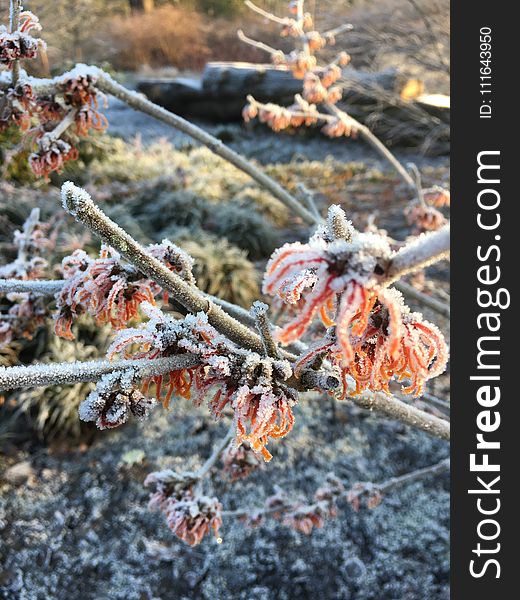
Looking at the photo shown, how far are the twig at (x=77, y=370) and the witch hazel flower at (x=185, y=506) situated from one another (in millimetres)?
855

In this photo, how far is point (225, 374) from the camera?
2.80 ft

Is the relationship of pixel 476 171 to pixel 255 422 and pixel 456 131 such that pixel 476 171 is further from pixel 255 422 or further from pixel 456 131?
pixel 255 422

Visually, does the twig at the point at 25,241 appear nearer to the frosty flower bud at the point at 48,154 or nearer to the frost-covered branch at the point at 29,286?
the frosty flower bud at the point at 48,154

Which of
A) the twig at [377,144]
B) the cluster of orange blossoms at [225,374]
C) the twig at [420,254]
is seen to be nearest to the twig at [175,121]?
the twig at [377,144]

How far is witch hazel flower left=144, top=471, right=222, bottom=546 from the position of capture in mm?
1527

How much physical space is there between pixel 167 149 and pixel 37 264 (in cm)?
753

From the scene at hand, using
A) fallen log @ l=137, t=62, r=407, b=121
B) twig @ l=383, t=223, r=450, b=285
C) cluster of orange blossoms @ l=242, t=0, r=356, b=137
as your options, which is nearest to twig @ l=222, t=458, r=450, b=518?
twig @ l=383, t=223, r=450, b=285

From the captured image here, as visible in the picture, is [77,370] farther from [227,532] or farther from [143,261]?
[227,532]

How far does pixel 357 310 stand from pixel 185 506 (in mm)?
1131

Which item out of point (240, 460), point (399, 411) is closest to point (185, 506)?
point (240, 460)

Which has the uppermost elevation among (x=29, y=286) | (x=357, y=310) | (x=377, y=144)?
(x=377, y=144)

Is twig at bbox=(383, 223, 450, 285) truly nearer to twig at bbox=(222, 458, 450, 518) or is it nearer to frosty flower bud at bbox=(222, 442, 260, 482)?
frosty flower bud at bbox=(222, 442, 260, 482)

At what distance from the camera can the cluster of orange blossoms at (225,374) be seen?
0.84 m

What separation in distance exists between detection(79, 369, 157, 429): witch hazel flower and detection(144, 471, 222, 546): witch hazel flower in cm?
84
